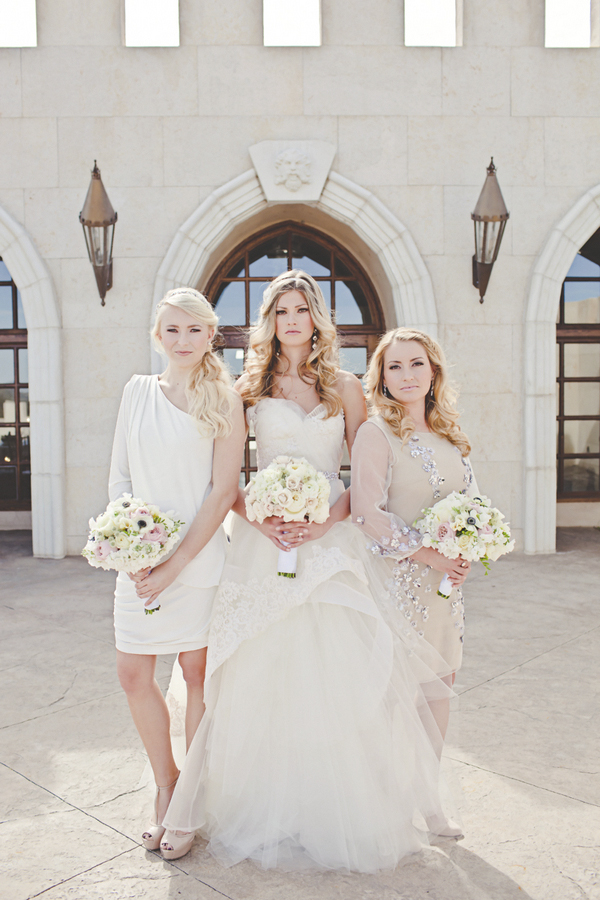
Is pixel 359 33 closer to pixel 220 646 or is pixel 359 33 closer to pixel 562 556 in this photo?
pixel 562 556

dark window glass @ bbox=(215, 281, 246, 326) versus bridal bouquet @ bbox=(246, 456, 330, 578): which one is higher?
dark window glass @ bbox=(215, 281, 246, 326)

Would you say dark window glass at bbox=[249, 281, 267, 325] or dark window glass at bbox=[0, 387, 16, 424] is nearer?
dark window glass at bbox=[249, 281, 267, 325]

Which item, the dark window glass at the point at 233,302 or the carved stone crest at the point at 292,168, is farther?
the dark window glass at the point at 233,302

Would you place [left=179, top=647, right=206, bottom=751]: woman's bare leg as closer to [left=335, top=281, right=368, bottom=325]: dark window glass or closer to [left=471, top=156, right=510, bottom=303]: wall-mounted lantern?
[left=471, top=156, right=510, bottom=303]: wall-mounted lantern

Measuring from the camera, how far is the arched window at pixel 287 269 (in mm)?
7891

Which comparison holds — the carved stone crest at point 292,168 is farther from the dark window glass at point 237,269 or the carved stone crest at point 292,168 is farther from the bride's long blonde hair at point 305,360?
the bride's long blonde hair at point 305,360

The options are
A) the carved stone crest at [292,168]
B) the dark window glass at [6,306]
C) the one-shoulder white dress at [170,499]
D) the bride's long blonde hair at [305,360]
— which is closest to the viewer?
the one-shoulder white dress at [170,499]

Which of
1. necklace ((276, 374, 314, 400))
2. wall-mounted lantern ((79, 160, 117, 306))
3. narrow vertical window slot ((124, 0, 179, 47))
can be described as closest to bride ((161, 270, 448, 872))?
necklace ((276, 374, 314, 400))

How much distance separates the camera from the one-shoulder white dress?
2475 millimetres

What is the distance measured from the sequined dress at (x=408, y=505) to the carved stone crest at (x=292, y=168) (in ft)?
16.3

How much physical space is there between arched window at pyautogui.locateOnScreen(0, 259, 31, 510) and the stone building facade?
157 centimetres

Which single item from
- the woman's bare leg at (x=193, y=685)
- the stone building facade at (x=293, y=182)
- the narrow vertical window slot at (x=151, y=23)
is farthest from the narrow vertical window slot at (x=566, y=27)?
the woman's bare leg at (x=193, y=685)

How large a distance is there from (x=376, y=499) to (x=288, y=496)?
0.36m

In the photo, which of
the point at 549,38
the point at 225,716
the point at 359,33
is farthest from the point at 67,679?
the point at 549,38
